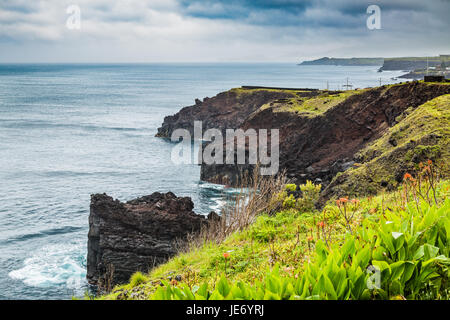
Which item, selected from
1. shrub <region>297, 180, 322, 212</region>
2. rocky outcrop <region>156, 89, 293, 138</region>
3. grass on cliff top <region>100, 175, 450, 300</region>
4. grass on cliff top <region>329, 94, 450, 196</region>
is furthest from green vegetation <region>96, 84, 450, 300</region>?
rocky outcrop <region>156, 89, 293, 138</region>

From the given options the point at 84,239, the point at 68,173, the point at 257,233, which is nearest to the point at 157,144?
the point at 68,173

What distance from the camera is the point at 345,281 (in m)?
4.26

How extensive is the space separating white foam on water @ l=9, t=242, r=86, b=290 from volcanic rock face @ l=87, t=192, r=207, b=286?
1127 mm

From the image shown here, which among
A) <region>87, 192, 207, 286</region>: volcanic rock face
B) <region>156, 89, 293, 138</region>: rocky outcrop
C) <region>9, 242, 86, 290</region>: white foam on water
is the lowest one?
<region>9, 242, 86, 290</region>: white foam on water

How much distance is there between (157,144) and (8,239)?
41.3m

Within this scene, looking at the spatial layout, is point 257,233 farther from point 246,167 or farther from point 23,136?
point 23,136

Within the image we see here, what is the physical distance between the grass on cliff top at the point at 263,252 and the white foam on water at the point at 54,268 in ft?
46.2

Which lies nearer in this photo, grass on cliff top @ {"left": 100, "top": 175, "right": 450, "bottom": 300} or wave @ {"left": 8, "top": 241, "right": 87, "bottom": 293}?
grass on cliff top @ {"left": 100, "top": 175, "right": 450, "bottom": 300}

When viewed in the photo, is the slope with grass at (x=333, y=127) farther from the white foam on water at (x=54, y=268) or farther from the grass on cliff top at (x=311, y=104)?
the white foam on water at (x=54, y=268)

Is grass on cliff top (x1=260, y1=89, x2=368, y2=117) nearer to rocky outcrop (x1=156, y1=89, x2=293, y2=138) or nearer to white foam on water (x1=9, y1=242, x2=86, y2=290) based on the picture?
rocky outcrop (x1=156, y1=89, x2=293, y2=138)

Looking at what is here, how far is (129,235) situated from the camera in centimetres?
2441

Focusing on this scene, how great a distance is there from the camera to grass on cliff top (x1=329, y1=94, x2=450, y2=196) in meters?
19.9

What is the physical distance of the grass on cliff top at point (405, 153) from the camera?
19938mm

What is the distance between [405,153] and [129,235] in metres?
15.9
